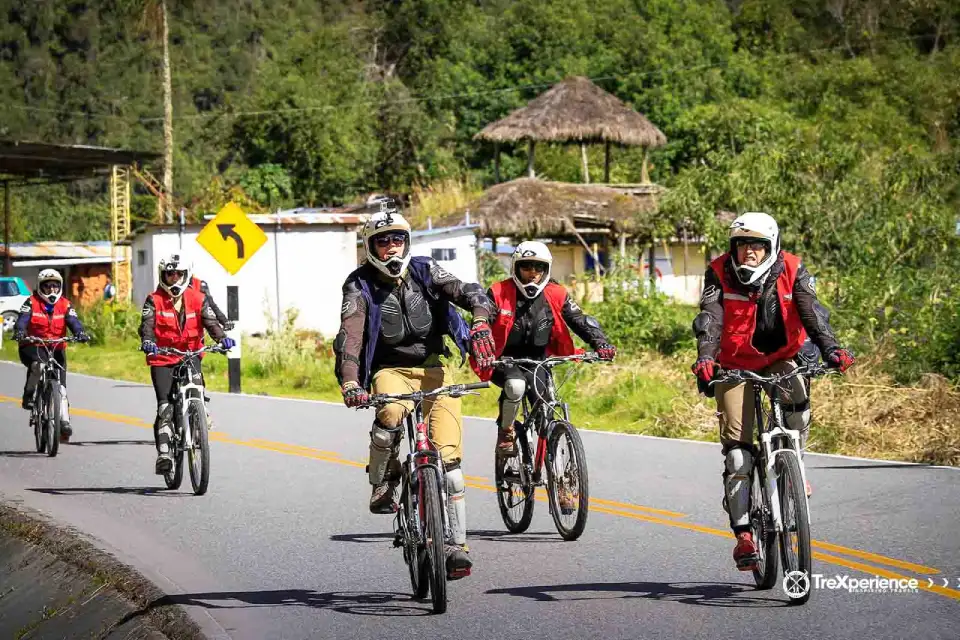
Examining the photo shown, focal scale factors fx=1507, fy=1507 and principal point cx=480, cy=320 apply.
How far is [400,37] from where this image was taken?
8106 cm

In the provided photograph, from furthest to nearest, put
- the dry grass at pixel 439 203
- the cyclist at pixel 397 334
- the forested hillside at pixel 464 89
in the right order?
the forested hillside at pixel 464 89 < the dry grass at pixel 439 203 < the cyclist at pixel 397 334

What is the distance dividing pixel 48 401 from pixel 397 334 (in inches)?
313

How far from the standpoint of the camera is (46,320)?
15.0 meters

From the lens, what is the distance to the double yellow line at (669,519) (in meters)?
7.62

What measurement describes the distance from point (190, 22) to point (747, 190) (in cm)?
8346

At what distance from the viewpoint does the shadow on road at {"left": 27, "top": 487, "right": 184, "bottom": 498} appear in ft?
38.7

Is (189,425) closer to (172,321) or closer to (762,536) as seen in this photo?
(172,321)

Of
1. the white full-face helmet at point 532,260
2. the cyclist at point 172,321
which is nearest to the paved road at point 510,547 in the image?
the cyclist at point 172,321

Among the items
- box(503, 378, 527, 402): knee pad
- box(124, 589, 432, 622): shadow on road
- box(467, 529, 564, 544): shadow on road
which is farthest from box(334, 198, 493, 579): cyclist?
box(467, 529, 564, 544): shadow on road

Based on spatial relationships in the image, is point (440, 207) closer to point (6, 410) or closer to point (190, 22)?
point (6, 410)

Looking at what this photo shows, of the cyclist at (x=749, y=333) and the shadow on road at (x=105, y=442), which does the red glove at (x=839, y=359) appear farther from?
the shadow on road at (x=105, y=442)

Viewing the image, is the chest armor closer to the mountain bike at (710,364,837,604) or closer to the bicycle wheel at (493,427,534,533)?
the mountain bike at (710,364,837,604)

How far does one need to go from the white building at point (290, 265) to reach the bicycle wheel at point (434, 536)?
29135mm

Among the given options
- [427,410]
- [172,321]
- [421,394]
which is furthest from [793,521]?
[172,321]
